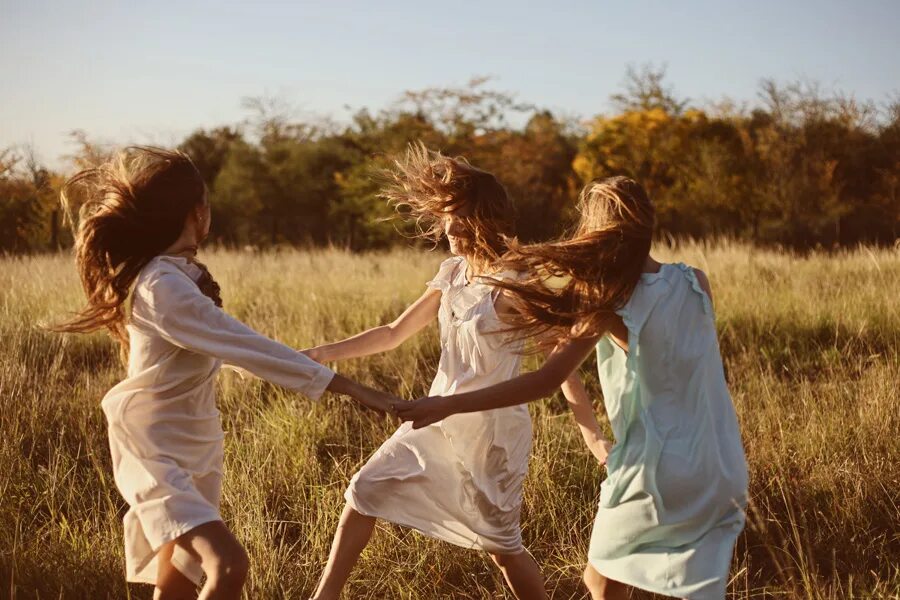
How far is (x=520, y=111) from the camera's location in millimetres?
29391

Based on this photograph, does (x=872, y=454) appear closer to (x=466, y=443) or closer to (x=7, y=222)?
(x=466, y=443)

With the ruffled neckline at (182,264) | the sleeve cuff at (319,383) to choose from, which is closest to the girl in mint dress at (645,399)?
the sleeve cuff at (319,383)

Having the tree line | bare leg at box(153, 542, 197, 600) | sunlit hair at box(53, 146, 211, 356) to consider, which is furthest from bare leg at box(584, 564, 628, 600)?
the tree line

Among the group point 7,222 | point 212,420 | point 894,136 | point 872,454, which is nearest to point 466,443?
point 212,420

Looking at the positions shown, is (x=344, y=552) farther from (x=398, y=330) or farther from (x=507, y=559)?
(x=398, y=330)

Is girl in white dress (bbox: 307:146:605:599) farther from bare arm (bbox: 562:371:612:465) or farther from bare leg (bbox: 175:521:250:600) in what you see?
bare leg (bbox: 175:521:250:600)

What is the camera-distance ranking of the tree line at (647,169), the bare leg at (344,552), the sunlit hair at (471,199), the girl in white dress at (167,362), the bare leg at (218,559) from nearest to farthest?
the bare leg at (218,559), the girl in white dress at (167,362), the bare leg at (344,552), the sunlit hair at (471,199), the tree line at (647,169)

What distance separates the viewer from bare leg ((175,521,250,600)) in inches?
93.7

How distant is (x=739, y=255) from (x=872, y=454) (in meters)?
7.60

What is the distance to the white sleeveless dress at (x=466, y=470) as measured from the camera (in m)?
3.18

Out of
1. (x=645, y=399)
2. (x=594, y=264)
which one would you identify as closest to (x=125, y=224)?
(x=594, y=264)

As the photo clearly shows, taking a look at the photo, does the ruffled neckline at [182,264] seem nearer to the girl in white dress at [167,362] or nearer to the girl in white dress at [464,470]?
the girl in white dress at [167,362]

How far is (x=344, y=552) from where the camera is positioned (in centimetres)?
312

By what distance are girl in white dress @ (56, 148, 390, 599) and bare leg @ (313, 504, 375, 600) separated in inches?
18.7
